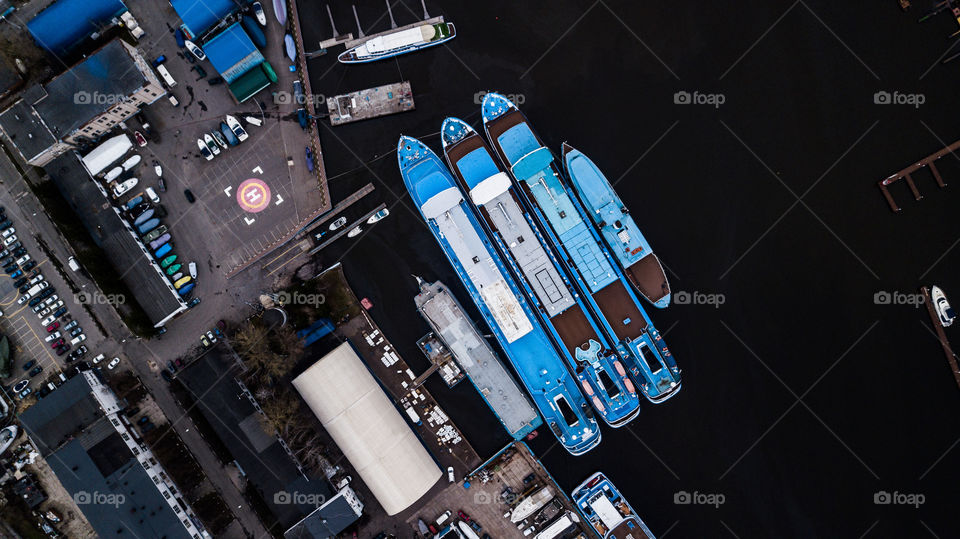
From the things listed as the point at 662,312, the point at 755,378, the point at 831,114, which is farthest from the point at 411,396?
the point at 831,114

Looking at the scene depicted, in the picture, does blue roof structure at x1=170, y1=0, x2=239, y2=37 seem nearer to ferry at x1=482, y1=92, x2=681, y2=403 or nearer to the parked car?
the parked car

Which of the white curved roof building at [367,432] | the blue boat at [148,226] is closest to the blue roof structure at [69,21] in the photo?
the blue boat at [148,226]

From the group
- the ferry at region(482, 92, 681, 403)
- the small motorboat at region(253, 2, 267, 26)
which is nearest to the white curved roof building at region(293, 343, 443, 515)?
the ferry at region(482, 92, 681, 403)

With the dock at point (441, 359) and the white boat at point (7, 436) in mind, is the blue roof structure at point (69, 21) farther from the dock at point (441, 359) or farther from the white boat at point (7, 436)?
the dock at point (441, 359)

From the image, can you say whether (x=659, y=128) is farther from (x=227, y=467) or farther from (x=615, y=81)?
(x=227, y=467)

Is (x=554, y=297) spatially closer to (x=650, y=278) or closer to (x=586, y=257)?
(x=586, y=257)

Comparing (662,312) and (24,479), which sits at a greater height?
(24,479)
